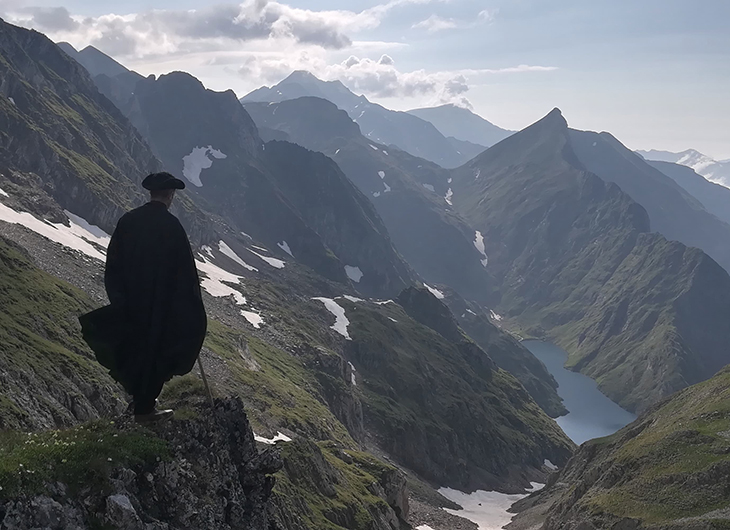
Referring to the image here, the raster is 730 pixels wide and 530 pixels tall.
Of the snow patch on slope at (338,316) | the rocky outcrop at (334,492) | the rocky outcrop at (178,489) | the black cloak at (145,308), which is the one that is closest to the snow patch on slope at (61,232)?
the rocky outcrop at (334,492)

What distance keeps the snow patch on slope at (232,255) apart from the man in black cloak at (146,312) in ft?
503

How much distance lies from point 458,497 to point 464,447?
19.1m

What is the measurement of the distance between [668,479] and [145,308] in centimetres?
6283

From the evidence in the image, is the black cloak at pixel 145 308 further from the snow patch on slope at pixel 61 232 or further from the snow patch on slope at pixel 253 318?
the snow patch on slope at pixel 253 318

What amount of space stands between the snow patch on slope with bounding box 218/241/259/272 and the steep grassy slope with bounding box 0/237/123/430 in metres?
104

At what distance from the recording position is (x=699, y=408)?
7875 cm

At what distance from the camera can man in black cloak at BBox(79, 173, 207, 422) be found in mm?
13719

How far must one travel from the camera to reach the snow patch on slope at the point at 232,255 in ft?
549

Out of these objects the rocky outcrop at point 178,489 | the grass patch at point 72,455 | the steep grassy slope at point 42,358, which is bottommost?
the steep grassy slope at point 42,358

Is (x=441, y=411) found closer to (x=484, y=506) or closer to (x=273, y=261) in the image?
(x=484, y=506)

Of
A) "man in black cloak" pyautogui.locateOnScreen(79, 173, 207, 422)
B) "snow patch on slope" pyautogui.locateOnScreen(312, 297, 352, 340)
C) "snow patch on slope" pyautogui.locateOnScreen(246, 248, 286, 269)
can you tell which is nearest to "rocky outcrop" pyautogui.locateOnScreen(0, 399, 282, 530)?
"man in black cloak" pyautogui.locateOnScreen(79, 173, 207, 422)

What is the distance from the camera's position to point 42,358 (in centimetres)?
4409

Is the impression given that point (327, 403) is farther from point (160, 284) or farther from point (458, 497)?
point (160, 284)

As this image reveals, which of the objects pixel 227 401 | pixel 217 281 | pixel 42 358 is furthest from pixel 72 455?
pixel 217 281
